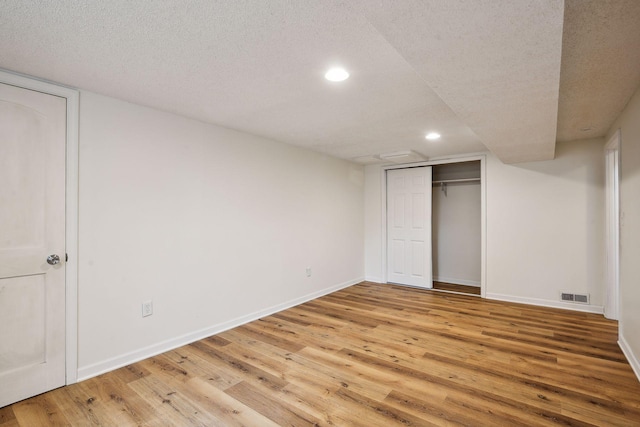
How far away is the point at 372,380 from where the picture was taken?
235cm

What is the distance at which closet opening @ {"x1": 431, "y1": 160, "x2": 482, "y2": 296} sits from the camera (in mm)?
5551

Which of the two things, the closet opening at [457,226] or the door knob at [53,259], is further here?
the closet opening at [457,226]

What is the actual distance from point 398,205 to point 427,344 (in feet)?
10.1

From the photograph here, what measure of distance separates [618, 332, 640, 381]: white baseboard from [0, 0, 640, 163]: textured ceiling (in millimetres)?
1975

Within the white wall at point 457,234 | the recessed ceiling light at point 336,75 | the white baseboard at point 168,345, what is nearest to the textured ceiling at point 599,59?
the recessed ceiling light at point 336,75

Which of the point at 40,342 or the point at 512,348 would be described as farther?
the point at 512,348

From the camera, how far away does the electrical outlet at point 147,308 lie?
2.77 m

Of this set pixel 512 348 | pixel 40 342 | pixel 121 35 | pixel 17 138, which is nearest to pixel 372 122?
pixel 121 35

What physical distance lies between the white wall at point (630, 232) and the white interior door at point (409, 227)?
2.68 m

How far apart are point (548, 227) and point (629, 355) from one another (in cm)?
198

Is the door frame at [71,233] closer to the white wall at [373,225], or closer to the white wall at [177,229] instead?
the white wall at [177,229]

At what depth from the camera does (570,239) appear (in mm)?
4078

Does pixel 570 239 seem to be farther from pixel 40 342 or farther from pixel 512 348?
pixel 40 342

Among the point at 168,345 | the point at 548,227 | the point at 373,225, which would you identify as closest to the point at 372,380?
the point at 168,345
